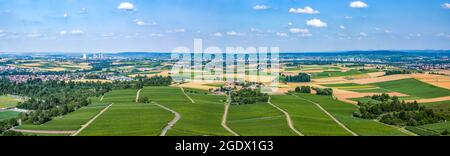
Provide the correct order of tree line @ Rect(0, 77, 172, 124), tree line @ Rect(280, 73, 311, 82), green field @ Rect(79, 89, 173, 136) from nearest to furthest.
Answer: green field @ Rect(79, 89, 173, 136), tree line @ Rect(0, 77, 172, 124), tree line @ Rect(280, 73, 311, 82)

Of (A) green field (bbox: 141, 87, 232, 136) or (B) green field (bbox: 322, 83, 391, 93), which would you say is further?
(B) green field (bbox: 322, 83, 391, 93)

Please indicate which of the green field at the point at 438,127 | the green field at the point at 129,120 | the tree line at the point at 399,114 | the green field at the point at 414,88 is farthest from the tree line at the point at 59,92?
the green field at the point at 414,88

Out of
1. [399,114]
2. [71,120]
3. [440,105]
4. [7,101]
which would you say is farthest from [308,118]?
[7,101]

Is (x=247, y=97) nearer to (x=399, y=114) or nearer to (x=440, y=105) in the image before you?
(x=399, y=114)

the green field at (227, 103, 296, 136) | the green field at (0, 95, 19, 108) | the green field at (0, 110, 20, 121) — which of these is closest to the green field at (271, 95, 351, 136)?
the green field at (227, 103, 296, 136)

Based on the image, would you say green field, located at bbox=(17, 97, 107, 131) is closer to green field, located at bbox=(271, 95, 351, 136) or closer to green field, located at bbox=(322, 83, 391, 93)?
green field, located at bbox=(271, 95, 351, 136)
